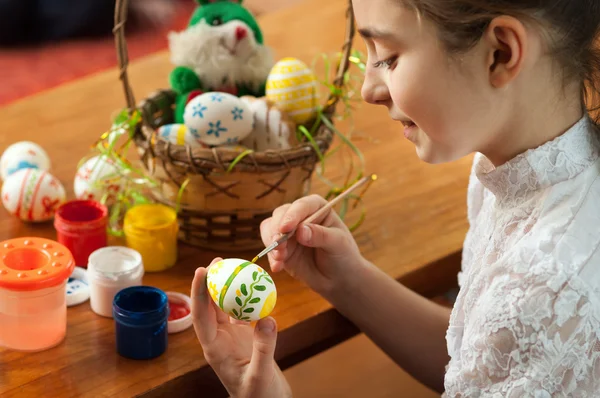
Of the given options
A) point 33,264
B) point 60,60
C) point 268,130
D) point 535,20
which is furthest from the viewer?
point 60,60

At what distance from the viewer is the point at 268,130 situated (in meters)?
1.31

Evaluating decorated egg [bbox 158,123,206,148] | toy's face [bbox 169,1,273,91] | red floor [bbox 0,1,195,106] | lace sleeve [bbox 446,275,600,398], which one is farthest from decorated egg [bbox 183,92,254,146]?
red floor [bbox 0,1,195,106]

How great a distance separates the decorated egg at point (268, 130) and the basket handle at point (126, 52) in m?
0.10

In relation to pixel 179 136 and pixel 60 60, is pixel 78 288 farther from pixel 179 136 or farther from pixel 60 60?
pixel 60 60

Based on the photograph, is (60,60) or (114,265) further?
(60,60)

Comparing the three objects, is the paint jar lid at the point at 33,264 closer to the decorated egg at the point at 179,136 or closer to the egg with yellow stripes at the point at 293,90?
the decorated egg at the point at 179,136

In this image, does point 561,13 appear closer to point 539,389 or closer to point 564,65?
point 564,65

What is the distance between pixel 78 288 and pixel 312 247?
12.8 inches

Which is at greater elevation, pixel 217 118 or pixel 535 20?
pixel 535 20

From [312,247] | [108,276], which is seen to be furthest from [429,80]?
[108,276]

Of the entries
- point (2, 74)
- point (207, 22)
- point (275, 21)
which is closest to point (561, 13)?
point (207, 22)

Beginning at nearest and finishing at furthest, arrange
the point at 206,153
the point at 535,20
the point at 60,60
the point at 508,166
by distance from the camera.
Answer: the point at 535,20
the point at 508,166
the point at 206,153
the point at 60,60

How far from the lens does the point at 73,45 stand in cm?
337

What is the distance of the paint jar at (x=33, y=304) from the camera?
3.36 ft
